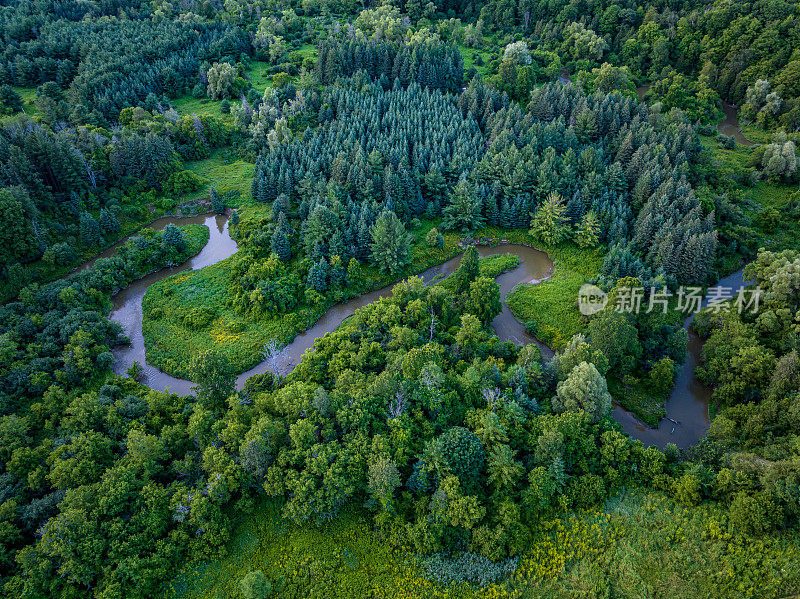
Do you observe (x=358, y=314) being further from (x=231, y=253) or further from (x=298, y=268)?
(x=231, y=253)

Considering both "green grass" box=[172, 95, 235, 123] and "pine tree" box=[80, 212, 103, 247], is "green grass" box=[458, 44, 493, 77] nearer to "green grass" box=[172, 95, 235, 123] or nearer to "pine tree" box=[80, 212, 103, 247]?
"green grass" box=[172, 95, 235, 123]

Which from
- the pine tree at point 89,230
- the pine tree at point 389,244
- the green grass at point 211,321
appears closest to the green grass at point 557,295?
the pine tree at point 389,244

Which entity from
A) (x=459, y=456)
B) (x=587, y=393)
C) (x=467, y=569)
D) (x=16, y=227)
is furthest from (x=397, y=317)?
(x=16, y=227)

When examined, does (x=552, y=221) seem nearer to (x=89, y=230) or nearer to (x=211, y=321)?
(x=211, y=321)

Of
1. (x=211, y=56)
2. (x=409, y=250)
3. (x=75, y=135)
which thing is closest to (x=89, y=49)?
(x=211, y=56)

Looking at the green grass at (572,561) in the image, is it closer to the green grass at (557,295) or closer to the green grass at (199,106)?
the green grass at (557,295)

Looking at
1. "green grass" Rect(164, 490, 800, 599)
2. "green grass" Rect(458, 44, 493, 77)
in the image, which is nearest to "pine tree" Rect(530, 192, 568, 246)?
"green grass" Rect(164, 490, 800, 599)
